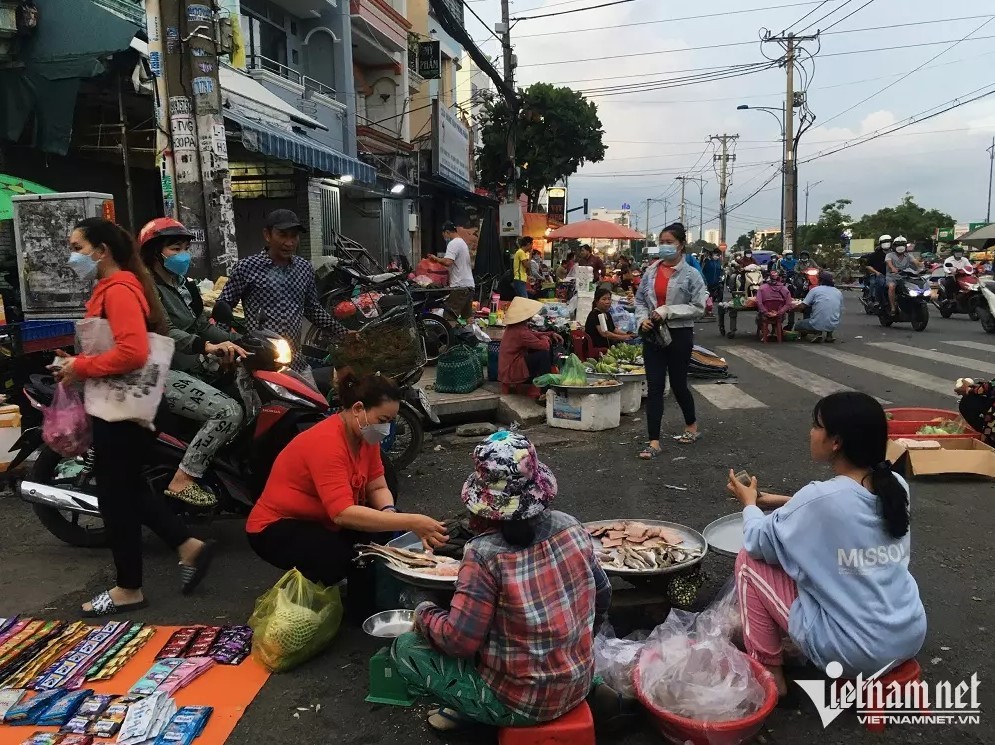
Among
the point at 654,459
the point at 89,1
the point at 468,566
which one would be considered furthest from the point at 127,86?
the point at 468,566

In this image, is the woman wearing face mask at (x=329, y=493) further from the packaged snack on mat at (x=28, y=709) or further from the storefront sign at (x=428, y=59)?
the storefront sign at (x=428, y=59)

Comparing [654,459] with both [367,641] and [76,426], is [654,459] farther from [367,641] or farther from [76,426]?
[76,426]

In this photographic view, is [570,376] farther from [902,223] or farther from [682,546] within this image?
[902,223]

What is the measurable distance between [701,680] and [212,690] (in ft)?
6.35

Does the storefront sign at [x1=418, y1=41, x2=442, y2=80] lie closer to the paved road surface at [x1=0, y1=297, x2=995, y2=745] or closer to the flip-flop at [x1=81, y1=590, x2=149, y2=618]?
the paved road surface at [x1=0, y1=297, x2=995, y2=745]

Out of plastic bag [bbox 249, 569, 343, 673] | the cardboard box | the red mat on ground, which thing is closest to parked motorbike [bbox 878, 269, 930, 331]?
the cardboard box

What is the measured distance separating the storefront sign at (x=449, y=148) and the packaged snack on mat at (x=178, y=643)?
18624 mm

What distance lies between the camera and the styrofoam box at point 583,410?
706cm

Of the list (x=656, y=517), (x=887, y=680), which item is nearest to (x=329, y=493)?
(x=887, y=680)

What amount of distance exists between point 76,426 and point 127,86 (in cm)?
655

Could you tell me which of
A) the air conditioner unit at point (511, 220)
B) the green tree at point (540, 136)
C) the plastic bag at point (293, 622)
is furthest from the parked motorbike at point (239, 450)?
the green tree at point (540, 136)

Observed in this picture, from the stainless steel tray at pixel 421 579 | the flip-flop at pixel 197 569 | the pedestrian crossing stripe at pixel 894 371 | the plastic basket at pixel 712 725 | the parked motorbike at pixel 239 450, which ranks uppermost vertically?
the parked motorbike at pixel 239 450

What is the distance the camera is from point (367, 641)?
336 centimetres

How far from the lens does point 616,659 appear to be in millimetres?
2873
